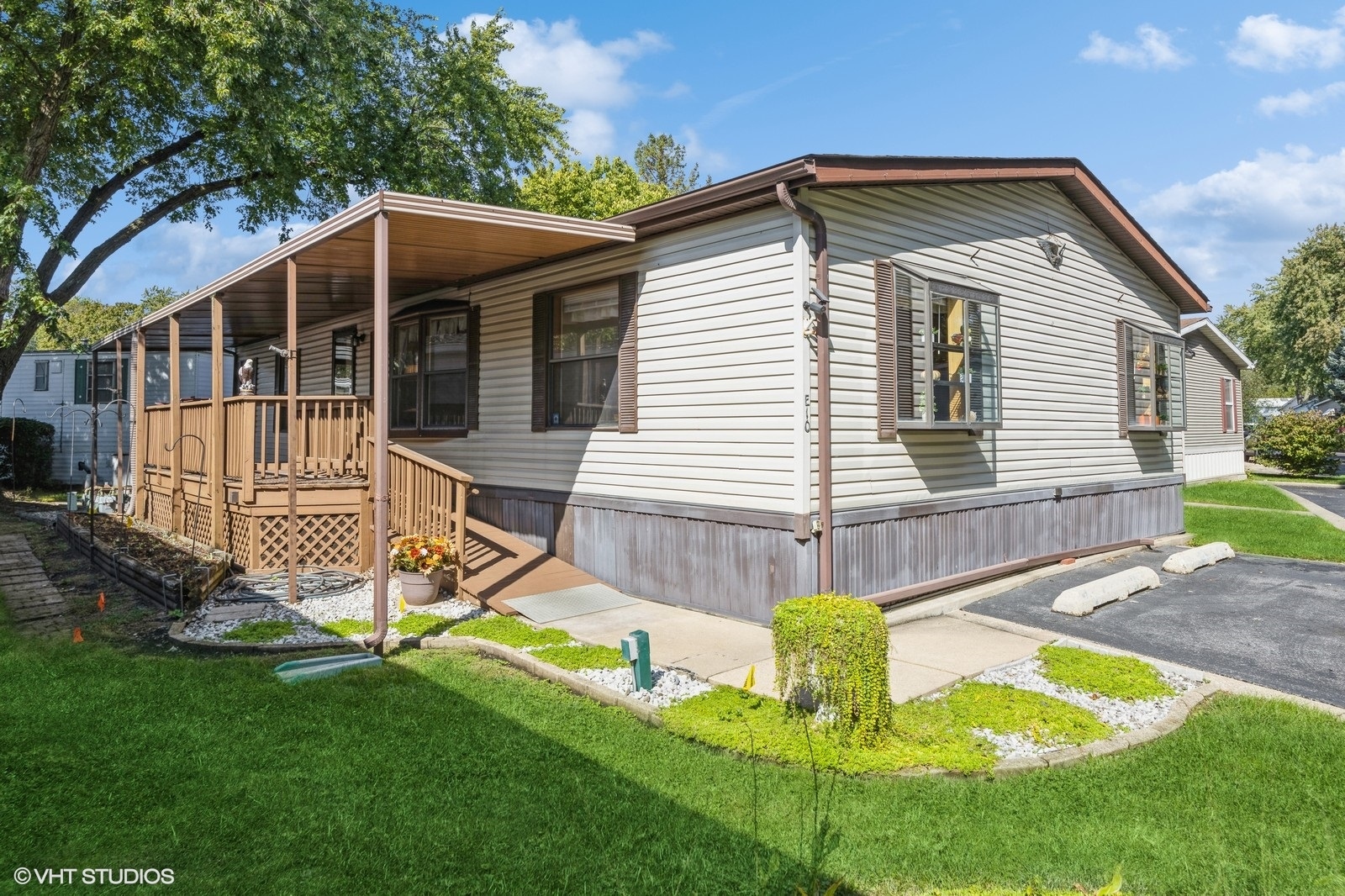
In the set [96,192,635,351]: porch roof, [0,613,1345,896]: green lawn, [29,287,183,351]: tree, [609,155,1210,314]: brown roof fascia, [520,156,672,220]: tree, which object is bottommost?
[0,613,1345,896]: green lawn

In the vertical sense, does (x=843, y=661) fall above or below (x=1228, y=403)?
below

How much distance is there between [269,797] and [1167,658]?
5890 mm

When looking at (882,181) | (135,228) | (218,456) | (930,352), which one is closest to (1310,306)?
(930,352)

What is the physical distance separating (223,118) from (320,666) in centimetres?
1465

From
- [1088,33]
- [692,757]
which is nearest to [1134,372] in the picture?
[1088,33]

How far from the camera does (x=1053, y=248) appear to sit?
945 cm

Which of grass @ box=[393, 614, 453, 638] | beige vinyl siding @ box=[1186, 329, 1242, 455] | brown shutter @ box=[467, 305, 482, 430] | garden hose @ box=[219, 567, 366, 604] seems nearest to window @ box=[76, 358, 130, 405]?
brown shutter @ box=[467, 305, 482, 430]

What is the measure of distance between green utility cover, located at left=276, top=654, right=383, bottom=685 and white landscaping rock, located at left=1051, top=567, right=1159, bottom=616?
5.91 meters

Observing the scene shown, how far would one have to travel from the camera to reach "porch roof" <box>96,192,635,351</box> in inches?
247

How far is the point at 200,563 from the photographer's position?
7.78 m

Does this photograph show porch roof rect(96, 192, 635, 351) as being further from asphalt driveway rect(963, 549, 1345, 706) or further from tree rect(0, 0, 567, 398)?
asphalt driveway rect(963, 549, 1345, 706)

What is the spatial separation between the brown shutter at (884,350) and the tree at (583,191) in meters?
23.3

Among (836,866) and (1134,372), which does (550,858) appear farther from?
(1134,372)

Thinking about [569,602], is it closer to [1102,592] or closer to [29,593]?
[1102,592]
